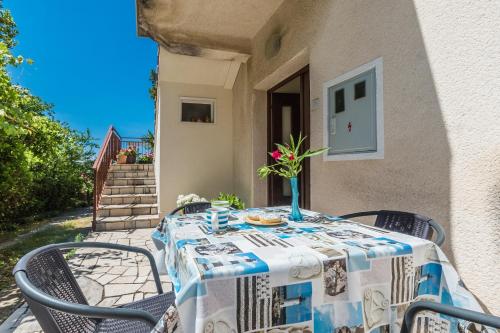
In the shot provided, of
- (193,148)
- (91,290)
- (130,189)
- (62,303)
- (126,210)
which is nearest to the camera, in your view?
(62,303)

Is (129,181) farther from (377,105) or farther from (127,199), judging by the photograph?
(377,105)

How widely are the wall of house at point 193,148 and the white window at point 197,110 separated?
0.10m

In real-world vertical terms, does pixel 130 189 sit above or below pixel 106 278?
above

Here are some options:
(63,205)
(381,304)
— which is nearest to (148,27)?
(381,304)

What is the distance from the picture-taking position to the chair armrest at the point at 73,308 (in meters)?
0.93

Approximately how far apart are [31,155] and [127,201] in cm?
201

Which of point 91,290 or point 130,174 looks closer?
point 91,290

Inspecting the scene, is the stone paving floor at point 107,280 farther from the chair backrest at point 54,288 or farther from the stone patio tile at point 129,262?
the chair backrest at point 54,288

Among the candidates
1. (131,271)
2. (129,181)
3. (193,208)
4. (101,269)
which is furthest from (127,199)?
(193,208)

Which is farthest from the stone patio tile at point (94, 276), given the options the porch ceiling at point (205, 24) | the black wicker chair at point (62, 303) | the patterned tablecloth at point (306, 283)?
the porch ceiling at point (205, 24)

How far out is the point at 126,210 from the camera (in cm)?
596

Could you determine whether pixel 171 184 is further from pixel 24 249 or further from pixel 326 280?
pixel 326 280

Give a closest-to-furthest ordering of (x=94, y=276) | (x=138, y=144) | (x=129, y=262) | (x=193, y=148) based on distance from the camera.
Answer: (x=94, y=276), (x=129, y=262), (x=193, y=148), (x=138, y=144)

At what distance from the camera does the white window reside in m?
6.23
